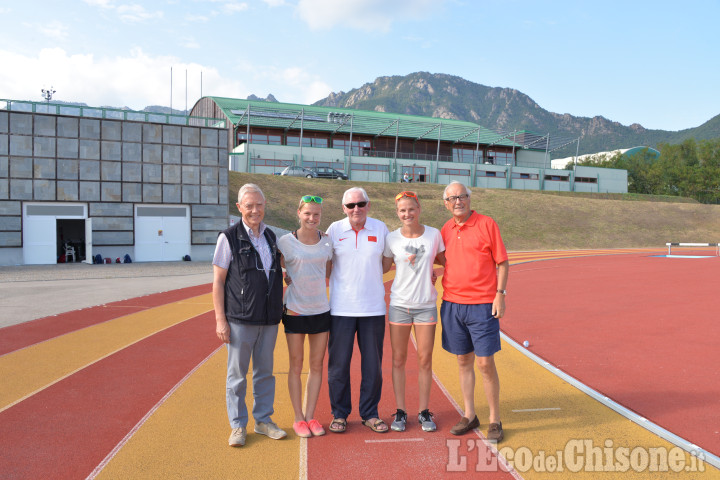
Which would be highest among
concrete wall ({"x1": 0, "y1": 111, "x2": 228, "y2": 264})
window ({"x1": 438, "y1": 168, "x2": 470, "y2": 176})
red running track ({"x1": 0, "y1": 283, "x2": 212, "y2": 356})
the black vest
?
window ({"x1": 438, "y1": 168, "x2": 470, "y2": 176})

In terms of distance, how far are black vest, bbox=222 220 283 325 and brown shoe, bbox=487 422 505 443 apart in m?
1.94

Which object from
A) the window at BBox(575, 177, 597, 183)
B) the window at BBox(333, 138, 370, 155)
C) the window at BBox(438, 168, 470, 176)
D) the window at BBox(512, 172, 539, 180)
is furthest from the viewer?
the window at BBox(575, 177, 597, 183)

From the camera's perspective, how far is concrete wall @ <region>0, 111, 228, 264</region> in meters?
20.2

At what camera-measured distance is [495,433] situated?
4000mm

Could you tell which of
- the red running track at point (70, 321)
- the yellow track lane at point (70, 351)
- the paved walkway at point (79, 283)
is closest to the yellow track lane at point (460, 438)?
the yellow track lane at point (70, 351)

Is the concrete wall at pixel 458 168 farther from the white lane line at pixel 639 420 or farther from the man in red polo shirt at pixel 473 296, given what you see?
the man in red polo shirt at pixel 473 296

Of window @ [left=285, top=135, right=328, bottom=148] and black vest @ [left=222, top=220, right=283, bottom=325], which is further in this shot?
window @ [left=285, top=135, right=328, bottom=148]

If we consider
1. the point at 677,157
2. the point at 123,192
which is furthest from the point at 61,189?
the point at 677,157

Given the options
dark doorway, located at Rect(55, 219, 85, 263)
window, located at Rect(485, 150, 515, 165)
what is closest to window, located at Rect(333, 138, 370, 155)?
window, located at Rect(485, 150, 515, 165)

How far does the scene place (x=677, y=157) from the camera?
81.7m

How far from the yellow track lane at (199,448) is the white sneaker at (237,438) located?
0.05 m

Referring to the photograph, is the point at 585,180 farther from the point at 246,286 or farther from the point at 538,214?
the point at 246,286

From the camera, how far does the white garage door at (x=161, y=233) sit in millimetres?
22000

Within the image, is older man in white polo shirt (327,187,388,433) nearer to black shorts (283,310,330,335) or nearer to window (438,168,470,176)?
black shorts (283,310,330,335)
